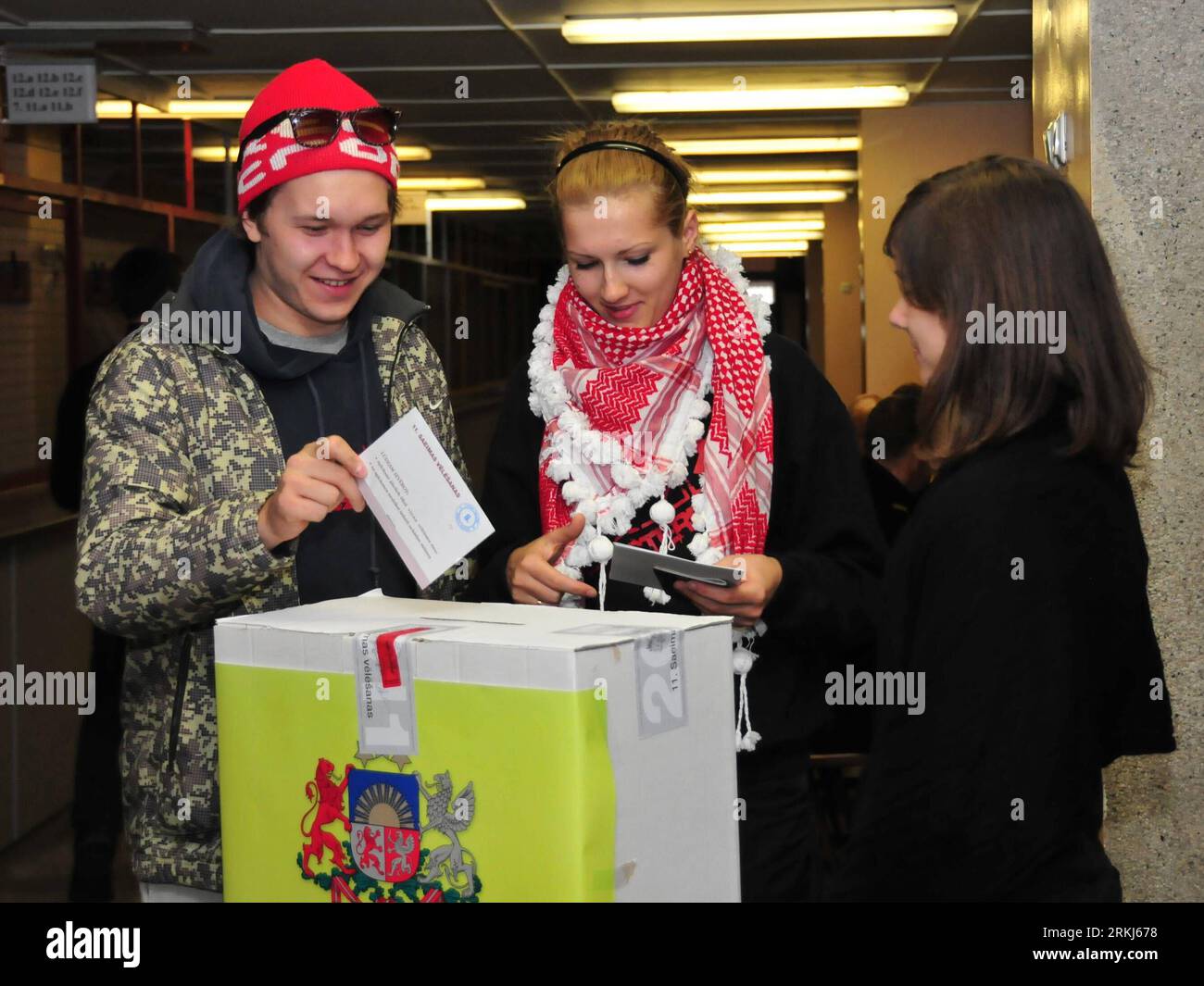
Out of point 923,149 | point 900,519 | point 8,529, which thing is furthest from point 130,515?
point 923,149

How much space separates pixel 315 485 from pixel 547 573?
16.4 inches

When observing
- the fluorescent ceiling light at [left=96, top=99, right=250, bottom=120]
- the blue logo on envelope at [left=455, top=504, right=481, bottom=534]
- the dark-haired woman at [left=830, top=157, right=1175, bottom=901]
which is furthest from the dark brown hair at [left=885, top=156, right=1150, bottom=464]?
the fluorescent ceiling light at [left=96, top=99, right=250, bottom=120]

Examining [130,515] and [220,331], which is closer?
[130,515]

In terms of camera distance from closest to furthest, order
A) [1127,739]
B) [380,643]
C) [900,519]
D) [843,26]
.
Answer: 1. [380,643]
2. [1127,739]
3. [900,519]
4. [843,26]

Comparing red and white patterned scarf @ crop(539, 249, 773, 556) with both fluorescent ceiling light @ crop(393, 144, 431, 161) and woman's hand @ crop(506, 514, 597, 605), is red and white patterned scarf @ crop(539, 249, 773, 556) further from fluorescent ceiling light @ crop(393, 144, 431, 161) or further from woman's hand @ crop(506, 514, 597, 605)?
fluorescent ceiling light @ crop(393, 144, 431, 161)

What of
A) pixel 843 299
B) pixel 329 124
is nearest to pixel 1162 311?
pixel 329 124

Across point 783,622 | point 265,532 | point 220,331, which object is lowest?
point 783,622

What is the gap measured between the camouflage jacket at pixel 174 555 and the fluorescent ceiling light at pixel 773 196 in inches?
341

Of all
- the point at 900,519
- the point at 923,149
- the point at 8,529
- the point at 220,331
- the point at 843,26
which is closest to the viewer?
the point at 220,331

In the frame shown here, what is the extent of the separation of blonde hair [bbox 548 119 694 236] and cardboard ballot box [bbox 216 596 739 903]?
0.80 meters

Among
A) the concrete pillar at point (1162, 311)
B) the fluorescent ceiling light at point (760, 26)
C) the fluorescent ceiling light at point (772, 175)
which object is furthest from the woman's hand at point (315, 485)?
the fluorescent ceiling light at point (772, 175)

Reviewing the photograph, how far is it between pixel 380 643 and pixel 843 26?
4.47 m

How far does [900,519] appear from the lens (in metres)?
3.91
